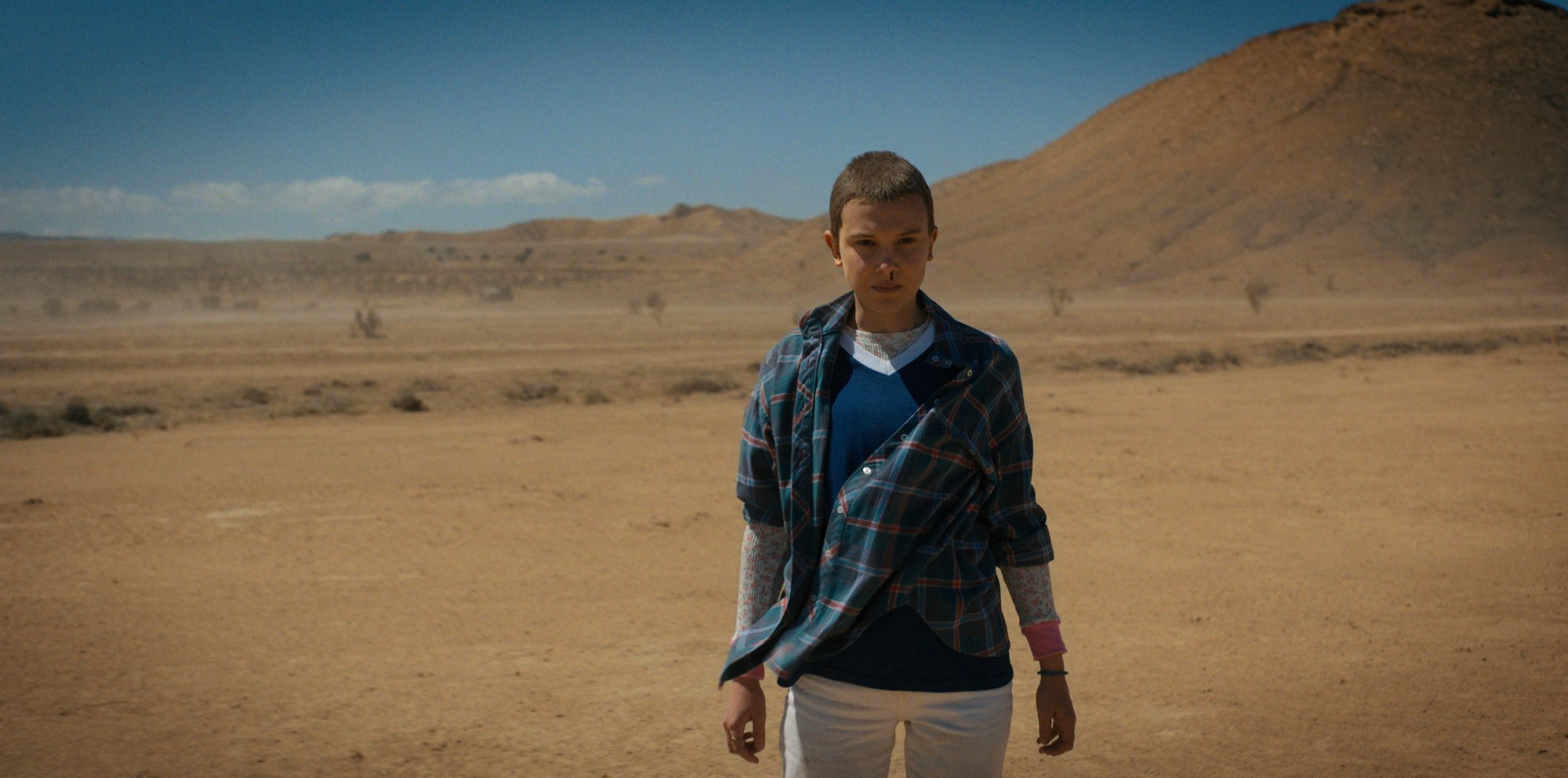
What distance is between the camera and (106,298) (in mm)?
48219

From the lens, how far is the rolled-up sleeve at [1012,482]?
7.31 feet

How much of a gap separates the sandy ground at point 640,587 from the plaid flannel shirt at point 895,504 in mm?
2422

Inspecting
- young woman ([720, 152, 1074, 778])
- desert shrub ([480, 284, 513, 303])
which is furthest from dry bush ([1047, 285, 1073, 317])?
young woman ([720, 152, 1074, 778])

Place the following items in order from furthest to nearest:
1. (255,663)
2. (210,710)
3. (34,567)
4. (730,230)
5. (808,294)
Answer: (730,230) < (808,294) < (34,567) < (255,663) < (210,710)

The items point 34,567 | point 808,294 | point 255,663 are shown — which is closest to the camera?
point 255,663

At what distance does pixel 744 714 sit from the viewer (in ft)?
7.40

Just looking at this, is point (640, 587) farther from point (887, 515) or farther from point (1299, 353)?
point (1299, 353)

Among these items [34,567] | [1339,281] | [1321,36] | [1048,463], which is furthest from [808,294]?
[34,567]

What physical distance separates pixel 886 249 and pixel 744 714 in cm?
93

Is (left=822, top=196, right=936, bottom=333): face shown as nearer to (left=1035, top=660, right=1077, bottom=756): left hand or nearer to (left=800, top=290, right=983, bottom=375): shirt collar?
(left=800, top=290, right=983, bottom=375): shirt collar

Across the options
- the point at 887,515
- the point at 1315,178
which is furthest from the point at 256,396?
the point at 1315,178

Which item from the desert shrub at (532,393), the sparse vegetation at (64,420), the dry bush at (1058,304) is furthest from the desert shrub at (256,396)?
the dry bush at (1058,304)

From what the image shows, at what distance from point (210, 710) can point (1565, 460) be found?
1134cm

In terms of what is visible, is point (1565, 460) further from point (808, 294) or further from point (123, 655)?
point (808, 294)
